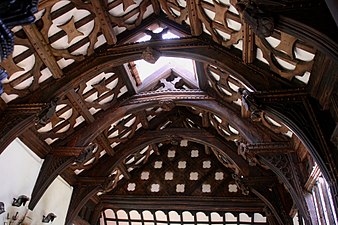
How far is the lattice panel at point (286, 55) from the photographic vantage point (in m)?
3.71

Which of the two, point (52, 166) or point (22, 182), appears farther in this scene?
point (52, 166)

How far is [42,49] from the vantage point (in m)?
4.73

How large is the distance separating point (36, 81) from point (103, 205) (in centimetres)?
467

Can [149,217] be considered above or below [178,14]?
below

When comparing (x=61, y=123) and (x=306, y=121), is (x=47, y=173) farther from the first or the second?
(x=306, y=121)

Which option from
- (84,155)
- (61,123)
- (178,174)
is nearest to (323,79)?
(84,155)

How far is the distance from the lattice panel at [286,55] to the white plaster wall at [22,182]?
4.06m

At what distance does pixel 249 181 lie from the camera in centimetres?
678

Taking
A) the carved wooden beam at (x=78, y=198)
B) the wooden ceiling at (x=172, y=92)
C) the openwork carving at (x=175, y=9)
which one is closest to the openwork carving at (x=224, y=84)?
the wooden ceiling at (x=172, y=92)

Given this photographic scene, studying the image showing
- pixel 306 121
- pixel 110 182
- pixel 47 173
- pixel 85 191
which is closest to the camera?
pixel 306 121

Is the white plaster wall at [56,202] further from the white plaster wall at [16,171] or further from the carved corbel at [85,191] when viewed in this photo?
the white plaster wall at [16,171]

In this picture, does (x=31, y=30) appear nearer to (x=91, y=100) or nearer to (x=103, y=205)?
(x=91, y=100)

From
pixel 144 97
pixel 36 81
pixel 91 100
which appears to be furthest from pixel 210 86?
pixel 36 81

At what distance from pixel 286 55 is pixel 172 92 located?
277 centimetres
